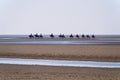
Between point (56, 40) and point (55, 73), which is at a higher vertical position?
point (56, 40)

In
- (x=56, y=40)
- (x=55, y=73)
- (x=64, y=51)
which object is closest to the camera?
(x=55, y=73)

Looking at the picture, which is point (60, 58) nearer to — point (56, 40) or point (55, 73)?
point (56, 40)

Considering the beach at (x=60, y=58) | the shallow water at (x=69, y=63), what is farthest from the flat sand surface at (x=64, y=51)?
the shallow water at (x=69, y=63)

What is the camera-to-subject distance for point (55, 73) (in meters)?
0.94

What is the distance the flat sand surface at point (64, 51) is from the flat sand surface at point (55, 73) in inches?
8.1

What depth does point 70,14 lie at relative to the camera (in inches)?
56.3

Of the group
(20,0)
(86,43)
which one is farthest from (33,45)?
(20,0)

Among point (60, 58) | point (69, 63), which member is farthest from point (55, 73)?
point (60, 58)

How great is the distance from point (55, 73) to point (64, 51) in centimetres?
34

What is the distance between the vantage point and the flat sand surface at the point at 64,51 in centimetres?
117

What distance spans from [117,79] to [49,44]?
0.47 meters

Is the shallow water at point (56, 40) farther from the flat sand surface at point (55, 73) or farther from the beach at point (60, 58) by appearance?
the flat sand surface at point (55, 73)

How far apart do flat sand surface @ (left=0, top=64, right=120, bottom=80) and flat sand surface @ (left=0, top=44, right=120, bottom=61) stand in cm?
20

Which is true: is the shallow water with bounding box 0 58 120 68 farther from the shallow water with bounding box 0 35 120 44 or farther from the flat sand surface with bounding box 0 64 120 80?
the shallow water with bounding box 0 35 120 44
